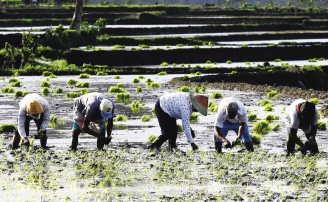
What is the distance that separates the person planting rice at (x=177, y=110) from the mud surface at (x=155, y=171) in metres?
0.37

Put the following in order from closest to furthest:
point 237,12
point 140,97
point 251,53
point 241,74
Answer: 1. point 140,97
2. point 241,74
3. point 251,53
4. point 237,12

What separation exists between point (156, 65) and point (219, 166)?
30.5 m

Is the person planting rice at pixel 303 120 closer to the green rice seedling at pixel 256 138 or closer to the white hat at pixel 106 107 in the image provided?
the green rice seedling at pixel 256 138

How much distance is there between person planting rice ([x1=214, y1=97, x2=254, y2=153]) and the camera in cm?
1608

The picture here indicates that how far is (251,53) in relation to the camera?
164ft

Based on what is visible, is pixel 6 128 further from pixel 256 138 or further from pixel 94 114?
pixel 256 138

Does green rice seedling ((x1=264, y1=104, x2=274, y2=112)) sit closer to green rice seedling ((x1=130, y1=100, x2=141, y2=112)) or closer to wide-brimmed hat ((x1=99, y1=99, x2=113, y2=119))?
green rice seedling ((x1=130, y1=100, x2=141, y2=112))

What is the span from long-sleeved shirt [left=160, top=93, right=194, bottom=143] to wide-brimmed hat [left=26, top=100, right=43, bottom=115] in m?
2.19

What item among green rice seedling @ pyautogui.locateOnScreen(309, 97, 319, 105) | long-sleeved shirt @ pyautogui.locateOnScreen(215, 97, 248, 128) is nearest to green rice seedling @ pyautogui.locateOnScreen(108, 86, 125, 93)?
green rice seedling @ pyautogui.locateOnScreen(309, 97, 319, 105)

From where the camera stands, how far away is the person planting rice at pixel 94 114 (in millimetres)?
16109

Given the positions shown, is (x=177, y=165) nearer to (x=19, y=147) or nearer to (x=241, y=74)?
(x=19, y=147)

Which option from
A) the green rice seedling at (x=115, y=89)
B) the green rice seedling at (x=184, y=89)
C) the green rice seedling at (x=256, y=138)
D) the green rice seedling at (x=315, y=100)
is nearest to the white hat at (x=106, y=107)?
the green rice seedling at (x=256, y=138)

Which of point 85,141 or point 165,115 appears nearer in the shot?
point 165,115

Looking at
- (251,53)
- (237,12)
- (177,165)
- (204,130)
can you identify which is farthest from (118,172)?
(237,12)
